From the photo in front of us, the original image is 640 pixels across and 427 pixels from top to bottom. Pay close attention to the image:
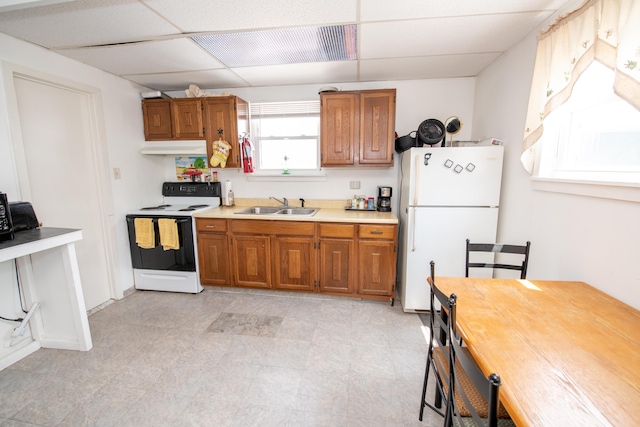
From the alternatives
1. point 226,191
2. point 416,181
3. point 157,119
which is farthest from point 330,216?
point 157,119

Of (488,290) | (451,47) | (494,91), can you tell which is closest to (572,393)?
(488,290)

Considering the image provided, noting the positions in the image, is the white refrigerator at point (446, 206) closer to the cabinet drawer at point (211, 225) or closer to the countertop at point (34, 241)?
the cabinet drawer at point (211, 225)

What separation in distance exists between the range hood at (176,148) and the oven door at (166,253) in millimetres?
802

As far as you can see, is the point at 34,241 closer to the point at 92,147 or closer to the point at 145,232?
the point at 145,232

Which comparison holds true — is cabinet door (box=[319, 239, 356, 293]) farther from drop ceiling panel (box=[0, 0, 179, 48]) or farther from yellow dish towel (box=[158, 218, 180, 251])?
drop ceiling panel (box=[0, 0, 179, 48])

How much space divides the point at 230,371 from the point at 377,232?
1.72 m

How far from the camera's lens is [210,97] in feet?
9.78

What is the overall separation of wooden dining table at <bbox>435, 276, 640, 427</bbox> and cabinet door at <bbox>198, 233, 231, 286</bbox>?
234 centimetres

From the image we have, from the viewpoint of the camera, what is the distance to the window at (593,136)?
132 cm

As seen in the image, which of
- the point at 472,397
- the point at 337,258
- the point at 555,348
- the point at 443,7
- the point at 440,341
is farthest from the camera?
the point at 337,258

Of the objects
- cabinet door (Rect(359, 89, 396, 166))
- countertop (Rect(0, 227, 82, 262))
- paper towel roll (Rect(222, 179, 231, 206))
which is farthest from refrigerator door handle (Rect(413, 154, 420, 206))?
countertop (Rect(0, 227, 82, 262))

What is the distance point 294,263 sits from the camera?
112 inches

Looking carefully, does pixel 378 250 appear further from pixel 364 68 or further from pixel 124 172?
pixel 124 172

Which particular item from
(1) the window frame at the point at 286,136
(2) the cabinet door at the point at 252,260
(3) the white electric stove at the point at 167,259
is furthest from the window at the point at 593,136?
(3) the white electric stove at the point at 167,259
